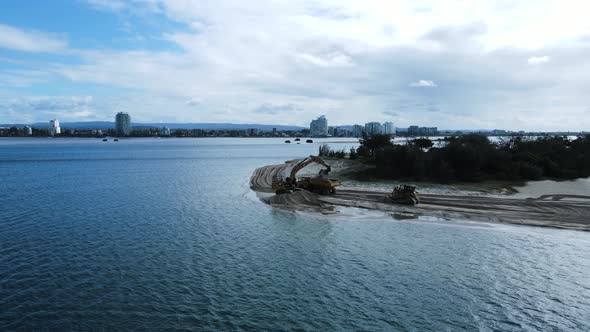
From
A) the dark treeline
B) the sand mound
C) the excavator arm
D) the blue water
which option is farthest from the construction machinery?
the dark treeline

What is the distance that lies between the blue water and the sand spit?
7.44 ft

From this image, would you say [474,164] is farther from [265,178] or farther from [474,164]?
[265,178]

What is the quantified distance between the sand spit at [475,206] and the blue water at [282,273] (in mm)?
2269

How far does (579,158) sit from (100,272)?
62992 millimetres

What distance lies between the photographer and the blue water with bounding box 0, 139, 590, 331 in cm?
1495

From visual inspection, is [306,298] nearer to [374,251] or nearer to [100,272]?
[374,251]

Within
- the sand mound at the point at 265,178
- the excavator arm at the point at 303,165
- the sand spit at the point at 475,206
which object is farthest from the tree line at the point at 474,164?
the excavator arm at the point at 303,165

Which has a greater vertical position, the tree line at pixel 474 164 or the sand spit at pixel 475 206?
the tree line at pixel 474 164

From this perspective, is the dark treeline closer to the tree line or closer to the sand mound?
the tree line

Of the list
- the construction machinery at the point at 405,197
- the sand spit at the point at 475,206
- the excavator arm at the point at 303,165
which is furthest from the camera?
the excavator arm at the point at 303,165

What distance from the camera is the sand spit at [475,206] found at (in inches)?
1198

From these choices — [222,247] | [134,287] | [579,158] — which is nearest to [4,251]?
[134,287]

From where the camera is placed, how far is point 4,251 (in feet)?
72.9

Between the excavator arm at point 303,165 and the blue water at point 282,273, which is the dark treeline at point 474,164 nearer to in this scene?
the excavator arm at point 303,165
